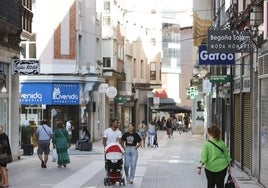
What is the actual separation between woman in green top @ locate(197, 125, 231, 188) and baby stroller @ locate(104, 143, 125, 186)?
464 centimetres

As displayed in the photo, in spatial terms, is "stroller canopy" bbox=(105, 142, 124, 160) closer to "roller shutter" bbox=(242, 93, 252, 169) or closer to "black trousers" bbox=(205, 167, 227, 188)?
"roller shutter" bbox=(242, 93, 252, 169)

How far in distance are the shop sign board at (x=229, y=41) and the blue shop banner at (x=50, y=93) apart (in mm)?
23243

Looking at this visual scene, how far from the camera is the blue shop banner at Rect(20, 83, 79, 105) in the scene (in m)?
39.9

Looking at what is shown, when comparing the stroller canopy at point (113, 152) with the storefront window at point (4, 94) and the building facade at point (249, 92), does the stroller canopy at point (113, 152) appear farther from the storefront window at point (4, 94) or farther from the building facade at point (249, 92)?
the storefront window at point (4, 94)

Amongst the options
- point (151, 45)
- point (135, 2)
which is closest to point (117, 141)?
point (135, 2)

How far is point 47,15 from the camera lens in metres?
40.7

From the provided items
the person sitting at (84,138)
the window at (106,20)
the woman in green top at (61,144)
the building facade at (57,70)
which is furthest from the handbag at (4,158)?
the window at (106,20)

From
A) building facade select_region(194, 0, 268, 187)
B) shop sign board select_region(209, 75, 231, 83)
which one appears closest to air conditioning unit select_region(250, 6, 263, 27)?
building facade select_region(194, 0, 268, 187)

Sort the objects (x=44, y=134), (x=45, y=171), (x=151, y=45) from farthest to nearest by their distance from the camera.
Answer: (x=151, y=45)
(x=44, y=134)
(x=45, y=171)

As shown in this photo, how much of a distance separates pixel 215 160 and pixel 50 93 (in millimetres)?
28673


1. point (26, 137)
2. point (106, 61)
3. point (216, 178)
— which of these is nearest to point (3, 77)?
point (26, 137)

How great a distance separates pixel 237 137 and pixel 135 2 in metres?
45.6

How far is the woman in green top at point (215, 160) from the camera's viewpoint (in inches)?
473

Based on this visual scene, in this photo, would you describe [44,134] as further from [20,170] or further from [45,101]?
[45,101]
